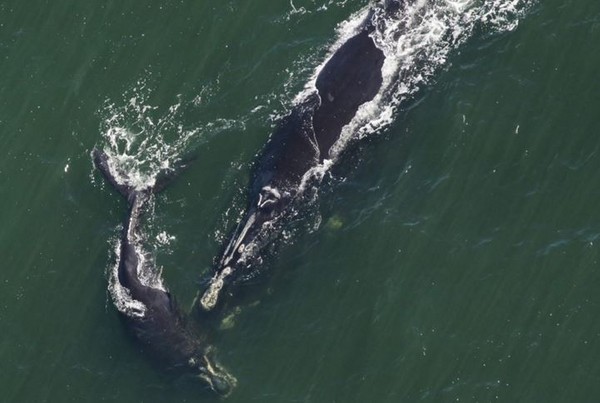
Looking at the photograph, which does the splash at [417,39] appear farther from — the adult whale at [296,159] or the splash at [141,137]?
the splash at [141,137]

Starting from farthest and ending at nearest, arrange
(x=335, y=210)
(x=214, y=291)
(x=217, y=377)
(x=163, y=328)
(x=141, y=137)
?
(x=141, y=137) < (x=335, y=210) < (x=214, y=291) < (x=163, y=328) < (x=217, y=377)

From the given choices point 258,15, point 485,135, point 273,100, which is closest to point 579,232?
point 485,135

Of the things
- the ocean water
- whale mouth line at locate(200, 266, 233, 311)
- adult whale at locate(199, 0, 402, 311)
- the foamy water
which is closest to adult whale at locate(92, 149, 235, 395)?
the foamy water

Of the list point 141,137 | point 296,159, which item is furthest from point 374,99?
point 141,137

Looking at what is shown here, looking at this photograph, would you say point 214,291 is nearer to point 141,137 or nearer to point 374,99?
point 141,137

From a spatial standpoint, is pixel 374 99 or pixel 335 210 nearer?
pixel 335 210

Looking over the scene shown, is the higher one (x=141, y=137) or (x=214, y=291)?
(x=141, y=137)

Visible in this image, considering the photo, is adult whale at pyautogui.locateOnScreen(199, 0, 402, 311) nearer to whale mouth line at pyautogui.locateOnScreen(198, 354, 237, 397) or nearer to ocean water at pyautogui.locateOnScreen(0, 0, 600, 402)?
ocean water at pyautogui.locateOnScreen(0, 0, 600, 402)
